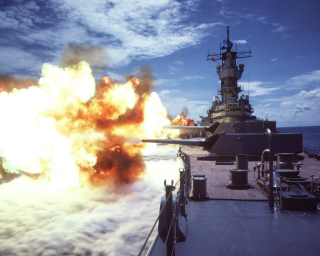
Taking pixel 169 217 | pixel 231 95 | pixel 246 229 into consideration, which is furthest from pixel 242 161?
pixel 231 95

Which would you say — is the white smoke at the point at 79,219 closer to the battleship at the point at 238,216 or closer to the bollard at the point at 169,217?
the battleship at the point at 238,216

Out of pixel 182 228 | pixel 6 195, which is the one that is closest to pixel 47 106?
pixel 6 195

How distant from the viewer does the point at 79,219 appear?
10.8 meters

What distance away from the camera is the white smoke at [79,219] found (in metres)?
8.75

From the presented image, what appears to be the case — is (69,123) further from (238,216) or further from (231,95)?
(231,95)

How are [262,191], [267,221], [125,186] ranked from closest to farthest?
[267,221] → [262,191] → [125,186]

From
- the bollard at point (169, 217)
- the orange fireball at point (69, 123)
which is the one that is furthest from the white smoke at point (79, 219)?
the bollard at point (169, 217)

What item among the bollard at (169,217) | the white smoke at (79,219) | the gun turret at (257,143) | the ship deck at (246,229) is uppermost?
the gun turret at (257,143)

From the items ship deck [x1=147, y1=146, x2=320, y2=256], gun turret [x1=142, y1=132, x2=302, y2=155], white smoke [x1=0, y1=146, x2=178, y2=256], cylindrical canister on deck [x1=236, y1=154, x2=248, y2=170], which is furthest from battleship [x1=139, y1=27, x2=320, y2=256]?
gun turret [x1=142, y1=132, x2=302, y2=155]

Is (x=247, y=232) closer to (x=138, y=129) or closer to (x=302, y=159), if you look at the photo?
(x=138, y=129)

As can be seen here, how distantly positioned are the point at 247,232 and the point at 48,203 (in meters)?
12.0

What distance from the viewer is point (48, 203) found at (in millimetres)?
12938

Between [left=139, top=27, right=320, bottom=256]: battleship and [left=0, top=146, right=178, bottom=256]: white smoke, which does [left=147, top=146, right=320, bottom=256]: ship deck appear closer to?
[left=139, top=27, right=320, bottom=256]: battleship

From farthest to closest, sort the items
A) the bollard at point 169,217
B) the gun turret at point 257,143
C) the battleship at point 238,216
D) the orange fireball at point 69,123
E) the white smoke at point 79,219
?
1. the gun turret at point 257,143
2. the orange fireball at point 69,123
3. the white smoke at point 79,219
4. the battleship at point 238,216
5. the bollard at point 169,217
